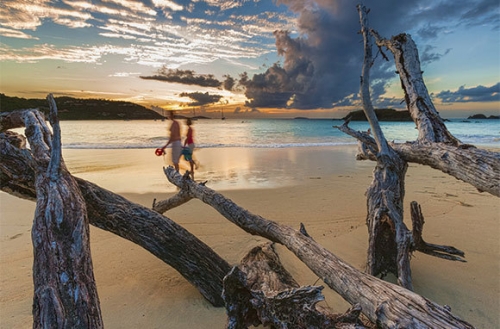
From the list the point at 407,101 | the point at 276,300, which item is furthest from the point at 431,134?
the point at 276,300

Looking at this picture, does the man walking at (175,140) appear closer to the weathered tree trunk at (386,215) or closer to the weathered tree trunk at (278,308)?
the weathered tree trunk at (386,215)

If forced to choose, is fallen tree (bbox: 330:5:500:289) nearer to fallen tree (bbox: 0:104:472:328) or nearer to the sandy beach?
the sandy beach

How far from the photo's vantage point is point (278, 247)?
461 centimetres

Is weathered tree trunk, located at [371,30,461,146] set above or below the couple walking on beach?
above

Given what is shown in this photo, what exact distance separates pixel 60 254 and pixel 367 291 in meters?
2.19

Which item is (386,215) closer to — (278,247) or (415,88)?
(278,247)

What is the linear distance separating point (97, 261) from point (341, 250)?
373 cm

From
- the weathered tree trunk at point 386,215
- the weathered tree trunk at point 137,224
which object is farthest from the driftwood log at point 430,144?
the weathered tree trunk at point 137,224

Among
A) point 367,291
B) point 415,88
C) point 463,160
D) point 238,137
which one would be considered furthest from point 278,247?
point 238,137

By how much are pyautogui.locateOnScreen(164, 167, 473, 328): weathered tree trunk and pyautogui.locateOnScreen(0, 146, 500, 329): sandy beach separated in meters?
0.84

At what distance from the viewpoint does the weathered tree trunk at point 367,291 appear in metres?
1.68

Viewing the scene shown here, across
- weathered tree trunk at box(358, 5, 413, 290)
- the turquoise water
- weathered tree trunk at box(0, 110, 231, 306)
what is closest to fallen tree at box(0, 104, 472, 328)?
weathered tree trunk at box(0, 110, 231, 306)

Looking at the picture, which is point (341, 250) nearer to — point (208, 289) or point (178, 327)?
point (208, 289)

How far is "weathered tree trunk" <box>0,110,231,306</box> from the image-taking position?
9.62 feet
